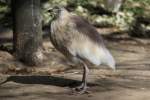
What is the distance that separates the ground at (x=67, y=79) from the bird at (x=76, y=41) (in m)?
0.48

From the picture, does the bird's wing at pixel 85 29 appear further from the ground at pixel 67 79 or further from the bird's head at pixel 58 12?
the ground at pixel 67 79

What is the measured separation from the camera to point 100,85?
7770 mm

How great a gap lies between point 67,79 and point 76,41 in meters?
1.23

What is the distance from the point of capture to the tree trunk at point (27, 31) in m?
9.60

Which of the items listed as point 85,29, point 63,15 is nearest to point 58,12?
point 63,15

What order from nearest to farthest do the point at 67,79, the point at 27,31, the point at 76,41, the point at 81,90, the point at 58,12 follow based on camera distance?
the point at 76,41
the point at 58,12
the point at 81,90
the point at 67,79
the point at 27,31

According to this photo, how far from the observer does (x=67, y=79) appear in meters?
8.19

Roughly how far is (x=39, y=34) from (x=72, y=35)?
9.38 ft

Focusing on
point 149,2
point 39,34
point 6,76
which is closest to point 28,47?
point 39,34

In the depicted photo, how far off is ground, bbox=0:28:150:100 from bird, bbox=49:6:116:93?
48cm

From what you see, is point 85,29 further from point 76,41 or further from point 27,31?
point 27,31

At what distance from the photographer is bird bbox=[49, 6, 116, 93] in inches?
277

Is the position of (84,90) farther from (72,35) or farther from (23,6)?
(23,6)

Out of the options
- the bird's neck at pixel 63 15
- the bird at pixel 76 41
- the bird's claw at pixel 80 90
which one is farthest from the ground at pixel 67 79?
the bird's neck at pixel 63 15
